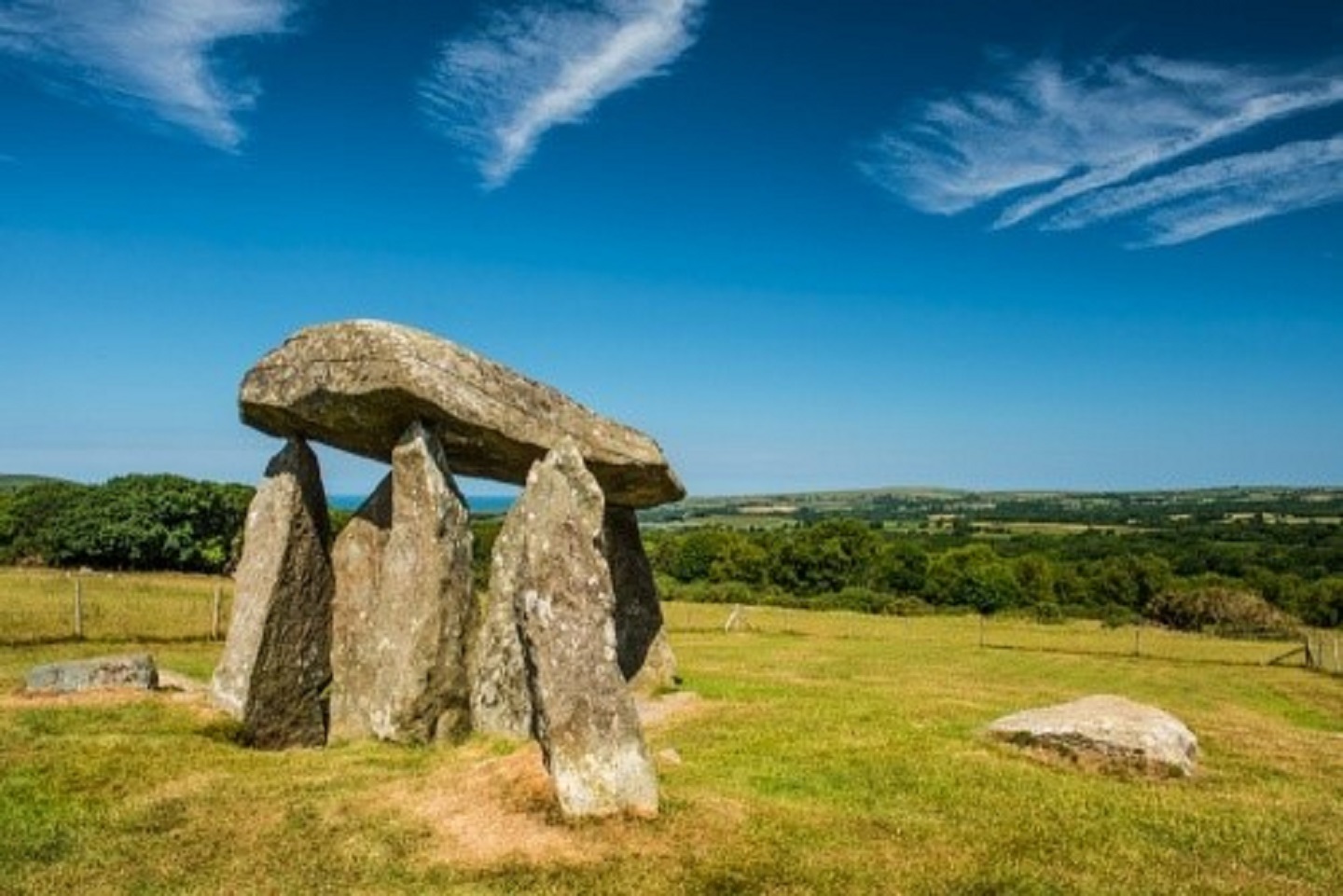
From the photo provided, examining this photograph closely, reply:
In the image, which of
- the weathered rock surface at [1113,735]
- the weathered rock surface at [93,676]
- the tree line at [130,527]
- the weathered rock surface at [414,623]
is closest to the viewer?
the weathered rock surface at [1113,735]

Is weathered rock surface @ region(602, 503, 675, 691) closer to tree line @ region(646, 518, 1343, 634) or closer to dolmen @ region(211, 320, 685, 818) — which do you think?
dolmen @ region(211, 320, 685, 818)

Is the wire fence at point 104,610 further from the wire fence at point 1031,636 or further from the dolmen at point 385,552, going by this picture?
the wire fence at point 1031,636

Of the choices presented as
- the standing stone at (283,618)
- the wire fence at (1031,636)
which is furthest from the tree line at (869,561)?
the standing stone at (283,618)

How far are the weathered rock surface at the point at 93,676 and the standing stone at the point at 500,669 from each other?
6502 millimetres

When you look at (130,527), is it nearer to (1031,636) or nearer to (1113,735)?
(1031,636)

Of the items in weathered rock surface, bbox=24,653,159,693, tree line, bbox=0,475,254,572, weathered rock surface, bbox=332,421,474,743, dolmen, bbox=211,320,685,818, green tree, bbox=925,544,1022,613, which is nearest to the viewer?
weathered rock surface, bbox=332,421,474,743

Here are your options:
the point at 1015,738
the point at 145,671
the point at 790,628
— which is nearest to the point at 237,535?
the point at 790,628

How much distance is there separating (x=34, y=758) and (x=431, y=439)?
7.17 metres

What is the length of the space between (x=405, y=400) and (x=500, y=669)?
4.58 metres

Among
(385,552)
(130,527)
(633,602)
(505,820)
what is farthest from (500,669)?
(130,527)

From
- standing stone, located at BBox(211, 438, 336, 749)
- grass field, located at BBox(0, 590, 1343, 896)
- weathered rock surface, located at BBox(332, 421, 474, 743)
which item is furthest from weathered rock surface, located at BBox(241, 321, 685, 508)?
grass field, located at BBox(0, 590, 1343, 896)

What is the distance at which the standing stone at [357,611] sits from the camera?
688 inches

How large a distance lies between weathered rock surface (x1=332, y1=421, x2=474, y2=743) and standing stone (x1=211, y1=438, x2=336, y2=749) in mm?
453

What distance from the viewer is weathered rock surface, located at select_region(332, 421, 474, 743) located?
1680 cm
